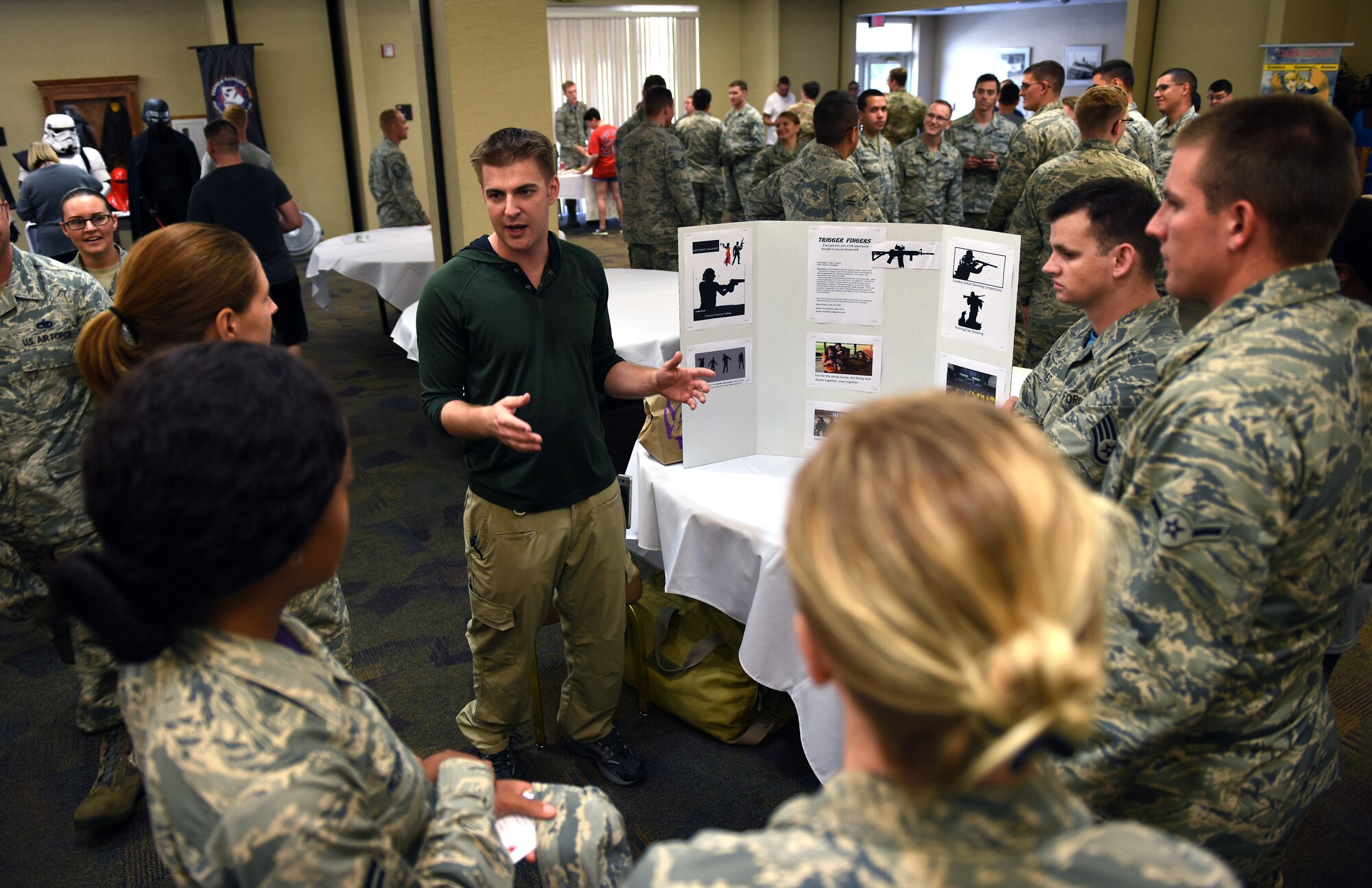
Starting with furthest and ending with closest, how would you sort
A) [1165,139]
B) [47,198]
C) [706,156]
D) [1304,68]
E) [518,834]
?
[706,156]
[1304,68]
[1165,139]
[47,198]
[518,834]

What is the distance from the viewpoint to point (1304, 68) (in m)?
7.59

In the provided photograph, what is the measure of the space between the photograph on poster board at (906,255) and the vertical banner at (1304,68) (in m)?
7.17

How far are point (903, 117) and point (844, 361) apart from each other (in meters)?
6.28

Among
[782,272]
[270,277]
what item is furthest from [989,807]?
[270,277]

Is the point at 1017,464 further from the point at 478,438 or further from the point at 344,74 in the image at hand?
the point at 344,74

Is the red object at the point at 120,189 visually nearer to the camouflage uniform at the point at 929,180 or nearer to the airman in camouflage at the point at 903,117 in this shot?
the airman in camouflage at the point at 903,117

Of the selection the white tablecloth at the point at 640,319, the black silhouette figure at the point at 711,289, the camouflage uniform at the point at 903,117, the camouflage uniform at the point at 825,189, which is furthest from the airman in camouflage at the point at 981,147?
the black silhouette figure at the point at 711,289

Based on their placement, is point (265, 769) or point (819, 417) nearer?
point (265, 769)

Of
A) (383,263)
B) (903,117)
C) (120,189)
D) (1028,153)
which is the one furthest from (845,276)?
(120,189)

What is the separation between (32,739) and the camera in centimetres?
267

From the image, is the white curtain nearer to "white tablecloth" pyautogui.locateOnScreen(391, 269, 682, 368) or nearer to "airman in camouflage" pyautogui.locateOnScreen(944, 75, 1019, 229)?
"airman in camouflage" pyautogui.locateOnScreen(944, 75, 1019, 229)

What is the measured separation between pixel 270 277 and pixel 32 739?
9.72ft

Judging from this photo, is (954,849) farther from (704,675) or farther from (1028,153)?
(1028,153)

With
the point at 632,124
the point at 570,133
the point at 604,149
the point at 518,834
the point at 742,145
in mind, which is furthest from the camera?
the point at 570,133
